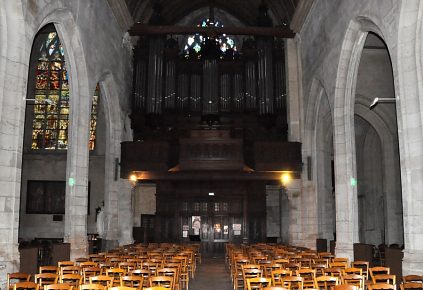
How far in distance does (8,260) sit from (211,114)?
15.7 m

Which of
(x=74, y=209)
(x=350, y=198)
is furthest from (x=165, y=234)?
(x=350, y=198)

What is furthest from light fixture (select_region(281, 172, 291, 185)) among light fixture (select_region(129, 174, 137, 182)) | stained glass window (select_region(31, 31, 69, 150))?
stained glass window (select_region(31, 31, 69, 150))

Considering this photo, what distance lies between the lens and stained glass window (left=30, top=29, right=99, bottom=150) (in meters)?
28.6

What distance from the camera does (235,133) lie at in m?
25.2

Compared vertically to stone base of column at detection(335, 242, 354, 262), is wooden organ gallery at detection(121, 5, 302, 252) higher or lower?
higher

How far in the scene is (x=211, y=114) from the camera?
2586cm

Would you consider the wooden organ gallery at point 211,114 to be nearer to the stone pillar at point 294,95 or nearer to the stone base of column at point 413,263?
the stone pillar at point 294,95

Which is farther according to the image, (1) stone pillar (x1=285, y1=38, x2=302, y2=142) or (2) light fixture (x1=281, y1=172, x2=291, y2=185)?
(1) stone pillar (x1=285, y1=38, x2=302, y2=142)

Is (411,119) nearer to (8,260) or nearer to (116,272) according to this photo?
(116,272)

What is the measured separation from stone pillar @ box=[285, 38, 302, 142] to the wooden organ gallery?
77 centimetres

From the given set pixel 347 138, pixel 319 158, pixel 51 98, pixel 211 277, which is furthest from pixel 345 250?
pixel 51 98

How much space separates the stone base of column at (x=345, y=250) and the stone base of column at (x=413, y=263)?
457 cm

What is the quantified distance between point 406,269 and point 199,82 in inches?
682

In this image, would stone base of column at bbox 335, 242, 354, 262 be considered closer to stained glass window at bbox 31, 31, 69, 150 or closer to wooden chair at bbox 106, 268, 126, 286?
wooden chair at bbox 106, 268, 126, 286
